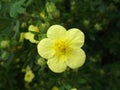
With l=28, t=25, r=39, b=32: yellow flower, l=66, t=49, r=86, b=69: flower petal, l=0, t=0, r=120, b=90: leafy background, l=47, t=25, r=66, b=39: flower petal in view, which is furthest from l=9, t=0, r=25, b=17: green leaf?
l=66, t=49, r=86, b=69: flower petal

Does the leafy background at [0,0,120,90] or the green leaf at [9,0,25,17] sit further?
the leafy background at [0,0,120,90]

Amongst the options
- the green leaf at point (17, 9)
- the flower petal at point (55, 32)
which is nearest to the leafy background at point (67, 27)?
the green leaf at point (17, 9)

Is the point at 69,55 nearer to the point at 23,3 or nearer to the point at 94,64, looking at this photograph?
the point at 23,3

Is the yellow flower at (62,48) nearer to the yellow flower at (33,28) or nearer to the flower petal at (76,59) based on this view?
the flower petal at (76,59)

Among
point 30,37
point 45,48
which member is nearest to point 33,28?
point 30,37

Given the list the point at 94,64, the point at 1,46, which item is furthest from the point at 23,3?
the point at 94,64

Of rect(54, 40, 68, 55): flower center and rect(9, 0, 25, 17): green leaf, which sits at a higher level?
rect(9, 0, 25, 17): green leaf

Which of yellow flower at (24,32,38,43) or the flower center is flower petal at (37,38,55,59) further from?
yellow flower at (24,32,38,43)
